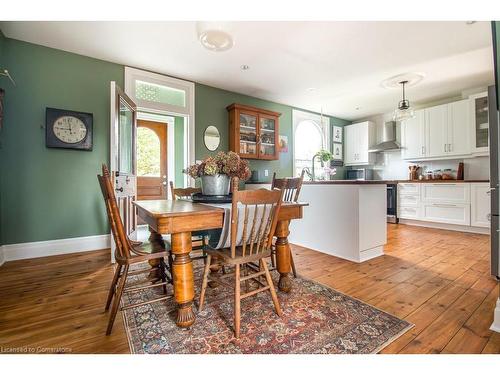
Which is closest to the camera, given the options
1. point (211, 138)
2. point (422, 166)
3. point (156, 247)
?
point (156, 247)

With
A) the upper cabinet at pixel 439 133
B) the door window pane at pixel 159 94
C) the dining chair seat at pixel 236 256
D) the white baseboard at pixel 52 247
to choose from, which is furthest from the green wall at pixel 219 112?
the upper cabinet at pixel 439 133

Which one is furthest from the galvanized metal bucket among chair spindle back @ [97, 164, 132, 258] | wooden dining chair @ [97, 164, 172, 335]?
chair spindle back @ [97, 164, 132, 258]

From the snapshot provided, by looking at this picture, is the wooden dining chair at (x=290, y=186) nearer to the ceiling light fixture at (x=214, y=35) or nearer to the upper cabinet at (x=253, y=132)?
the ceiling light fixture at (x=214, y=35)

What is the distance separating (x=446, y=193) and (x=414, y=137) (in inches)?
52.9

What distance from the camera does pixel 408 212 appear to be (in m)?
4.89

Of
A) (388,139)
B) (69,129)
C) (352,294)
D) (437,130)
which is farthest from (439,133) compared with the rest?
(69,129)

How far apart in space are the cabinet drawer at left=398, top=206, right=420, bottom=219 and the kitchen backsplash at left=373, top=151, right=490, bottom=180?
3.10 feet

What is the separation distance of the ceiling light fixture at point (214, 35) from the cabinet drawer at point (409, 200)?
4.67 metres

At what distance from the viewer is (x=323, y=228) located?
304 cm

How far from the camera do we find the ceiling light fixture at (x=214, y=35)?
75.8 inches

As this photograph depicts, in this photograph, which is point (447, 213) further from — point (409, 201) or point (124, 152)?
point (124, 152)

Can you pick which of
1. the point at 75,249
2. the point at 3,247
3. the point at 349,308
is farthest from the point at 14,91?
the point at 349,308
